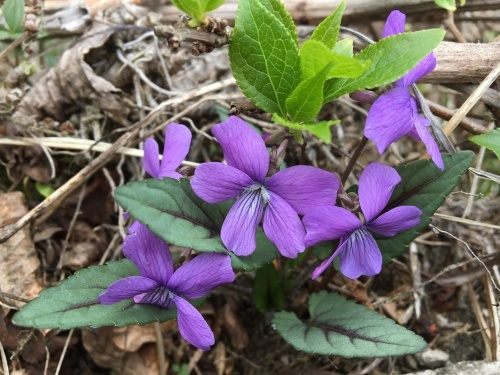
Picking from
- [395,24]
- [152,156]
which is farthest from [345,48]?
[152,156]

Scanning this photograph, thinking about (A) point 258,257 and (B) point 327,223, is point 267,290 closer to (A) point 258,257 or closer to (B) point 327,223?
(A) point 258,257

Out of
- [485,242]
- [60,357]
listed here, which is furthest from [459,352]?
[60,357]

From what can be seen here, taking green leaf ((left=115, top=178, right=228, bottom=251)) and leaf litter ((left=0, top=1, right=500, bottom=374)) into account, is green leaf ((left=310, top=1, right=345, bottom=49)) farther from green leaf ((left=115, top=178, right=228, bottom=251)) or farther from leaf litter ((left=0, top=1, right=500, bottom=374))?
leaf litter ((left=0, top=1, right=500, bottom=374))

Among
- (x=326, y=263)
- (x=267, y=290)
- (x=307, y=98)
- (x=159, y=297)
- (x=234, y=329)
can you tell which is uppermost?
(x=307, y=98)

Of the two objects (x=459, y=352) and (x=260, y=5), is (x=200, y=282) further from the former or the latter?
(x=459, y=352)

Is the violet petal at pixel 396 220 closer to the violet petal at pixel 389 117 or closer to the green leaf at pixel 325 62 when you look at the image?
the violet petal at pixel 389 117

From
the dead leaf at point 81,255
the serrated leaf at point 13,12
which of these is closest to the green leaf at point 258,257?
the dead leaf at point 81,255

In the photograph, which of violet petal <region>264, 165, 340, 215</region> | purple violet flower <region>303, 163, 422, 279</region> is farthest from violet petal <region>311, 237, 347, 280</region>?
violet petal <region>264, 165, 340, 215</region>
